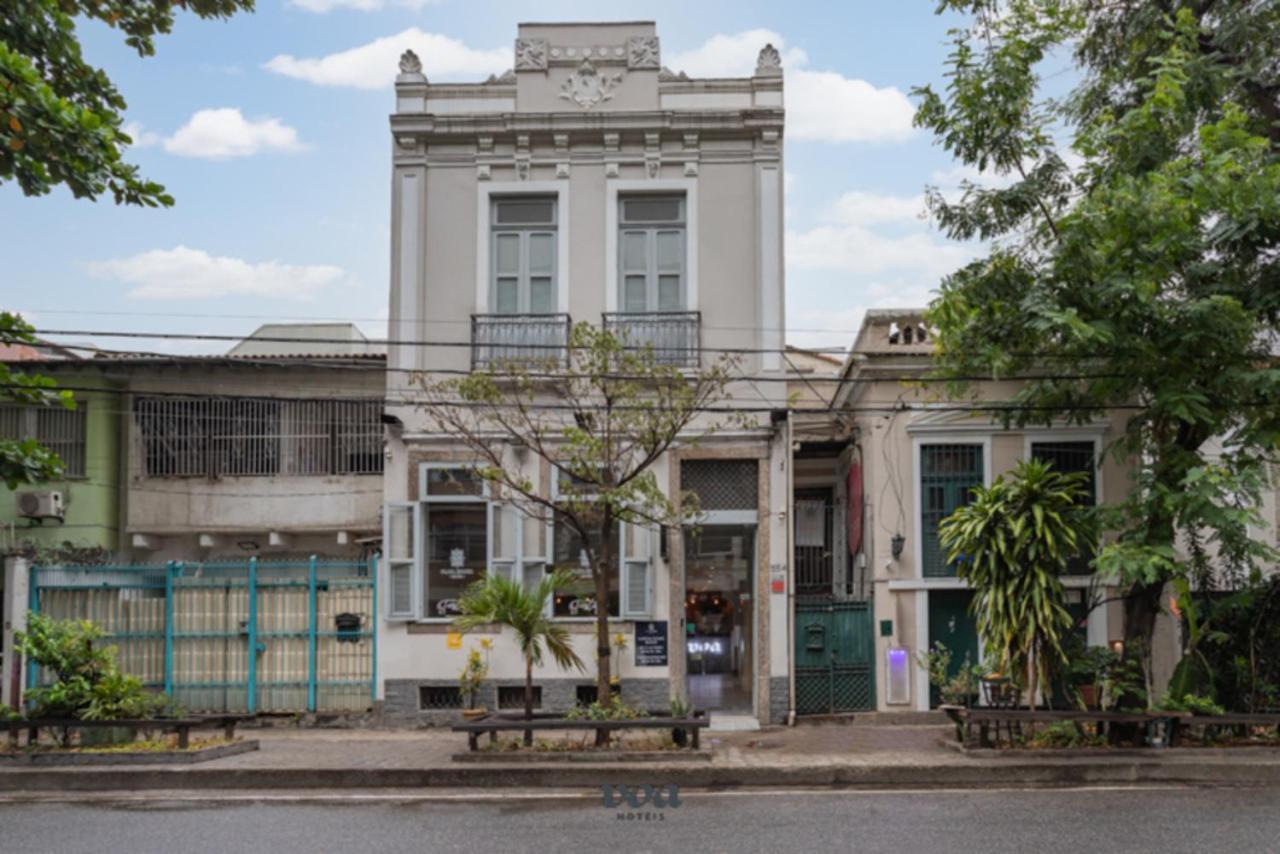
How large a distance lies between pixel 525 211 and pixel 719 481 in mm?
4846

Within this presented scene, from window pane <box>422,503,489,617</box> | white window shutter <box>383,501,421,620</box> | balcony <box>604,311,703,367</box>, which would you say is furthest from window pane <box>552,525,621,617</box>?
balcony <box>604,311,703,367</box>

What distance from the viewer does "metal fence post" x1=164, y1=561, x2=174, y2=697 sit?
17.8 metres

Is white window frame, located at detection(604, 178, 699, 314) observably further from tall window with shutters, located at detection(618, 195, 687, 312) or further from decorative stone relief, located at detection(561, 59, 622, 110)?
decorative stone relief, located at detection(561, 59, 622, 110)

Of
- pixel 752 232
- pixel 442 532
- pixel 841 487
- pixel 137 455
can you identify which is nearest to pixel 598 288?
pixel 752 232

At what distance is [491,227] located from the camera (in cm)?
1845

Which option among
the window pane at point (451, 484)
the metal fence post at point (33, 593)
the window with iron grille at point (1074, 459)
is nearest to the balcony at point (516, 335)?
the window pane at point (451, 484)

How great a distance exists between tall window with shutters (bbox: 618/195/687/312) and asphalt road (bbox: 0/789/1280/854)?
26.3ft

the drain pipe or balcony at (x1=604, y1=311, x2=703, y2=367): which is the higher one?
balcony at (x1=604, y1=311, x2=703, y2=367)

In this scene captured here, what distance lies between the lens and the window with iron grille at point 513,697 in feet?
58.0

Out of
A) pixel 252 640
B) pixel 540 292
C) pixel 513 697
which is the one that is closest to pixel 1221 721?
pixel 513 697

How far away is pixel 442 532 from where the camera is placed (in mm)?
18109

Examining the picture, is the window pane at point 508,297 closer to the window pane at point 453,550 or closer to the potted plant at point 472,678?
the window pane at point 453,550

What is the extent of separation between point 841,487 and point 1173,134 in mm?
8995

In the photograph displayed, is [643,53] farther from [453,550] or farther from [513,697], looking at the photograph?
[513,697]
